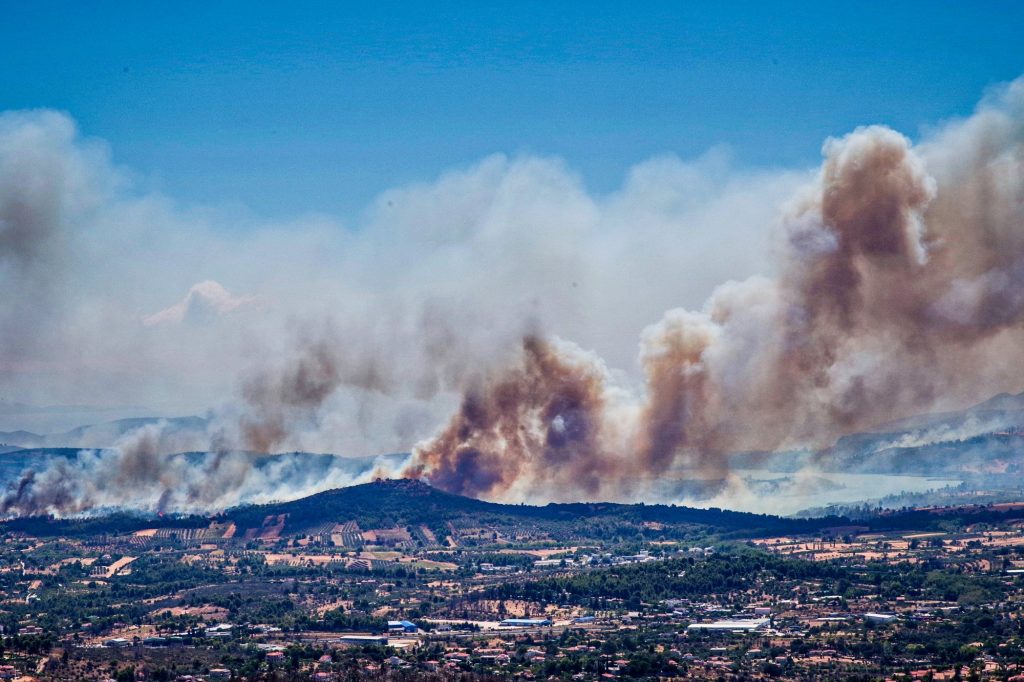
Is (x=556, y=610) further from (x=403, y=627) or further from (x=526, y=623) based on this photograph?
(x=403, y=627)

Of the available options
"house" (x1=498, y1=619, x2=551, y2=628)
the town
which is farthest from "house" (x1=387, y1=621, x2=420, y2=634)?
"house" (x1=498, y1=619, x2=551, y2=628)

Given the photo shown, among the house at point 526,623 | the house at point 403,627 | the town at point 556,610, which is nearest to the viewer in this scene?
the town at point 556,610

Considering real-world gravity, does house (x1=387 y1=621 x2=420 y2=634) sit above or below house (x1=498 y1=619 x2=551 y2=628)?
below

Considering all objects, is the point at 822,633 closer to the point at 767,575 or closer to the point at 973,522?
the point at 767,575

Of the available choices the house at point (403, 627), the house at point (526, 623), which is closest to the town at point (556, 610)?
the house at point (526, 623)

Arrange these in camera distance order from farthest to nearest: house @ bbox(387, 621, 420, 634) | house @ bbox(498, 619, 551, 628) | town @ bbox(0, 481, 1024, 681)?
1. house @ bbox(498, 619, 551, 628)
2. house @ bbox(387, 621, 420, 634)
3. town @ bbox(0, 481, 1024, 681)

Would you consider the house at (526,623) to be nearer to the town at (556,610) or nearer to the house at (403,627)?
the town at (556,610)

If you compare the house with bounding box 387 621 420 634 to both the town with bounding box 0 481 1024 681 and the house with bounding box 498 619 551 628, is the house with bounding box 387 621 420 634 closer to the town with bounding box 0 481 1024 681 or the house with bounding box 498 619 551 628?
the town with bounding box 0 481 1024 681

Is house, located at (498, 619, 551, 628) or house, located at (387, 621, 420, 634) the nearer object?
house, located at (387, 621, 420, 634)

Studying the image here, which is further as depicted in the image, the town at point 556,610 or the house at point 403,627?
the house at point 403,627

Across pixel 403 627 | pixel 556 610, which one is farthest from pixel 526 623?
pixel 403 627

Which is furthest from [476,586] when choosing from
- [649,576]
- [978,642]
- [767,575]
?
[978,642]
